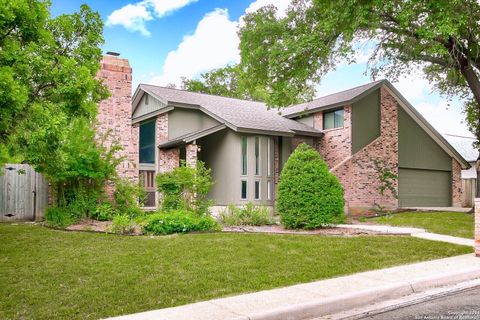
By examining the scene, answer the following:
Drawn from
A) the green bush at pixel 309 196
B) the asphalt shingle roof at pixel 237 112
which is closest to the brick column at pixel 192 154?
the asphalt shingle roof at pixel 237 112

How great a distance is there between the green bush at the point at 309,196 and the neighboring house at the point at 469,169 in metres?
15.9

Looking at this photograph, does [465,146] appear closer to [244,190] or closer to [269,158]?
[269,158]

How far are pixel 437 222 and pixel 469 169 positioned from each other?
59.3 feet

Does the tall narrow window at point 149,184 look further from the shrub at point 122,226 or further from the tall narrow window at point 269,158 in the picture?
the shrub at point 122,226

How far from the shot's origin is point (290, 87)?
17.1m

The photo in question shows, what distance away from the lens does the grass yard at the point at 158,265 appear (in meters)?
5.93

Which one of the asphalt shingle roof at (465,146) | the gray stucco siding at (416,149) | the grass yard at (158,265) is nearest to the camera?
the grass yard at (158,265)

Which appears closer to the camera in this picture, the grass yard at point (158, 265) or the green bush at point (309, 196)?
the grass yard at point (158, 265)

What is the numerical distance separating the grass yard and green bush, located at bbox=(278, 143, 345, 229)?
156 centimetres

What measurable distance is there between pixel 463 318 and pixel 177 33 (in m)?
14.1

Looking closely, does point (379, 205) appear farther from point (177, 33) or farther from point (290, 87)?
point (177, 33)

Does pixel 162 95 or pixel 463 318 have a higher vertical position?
pixel 162 95

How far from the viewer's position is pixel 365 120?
2008 cm

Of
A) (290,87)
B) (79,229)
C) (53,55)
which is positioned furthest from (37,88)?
(290,87)
